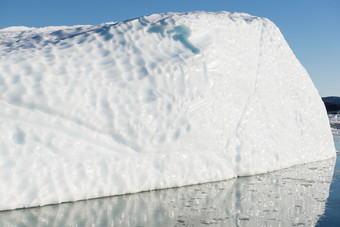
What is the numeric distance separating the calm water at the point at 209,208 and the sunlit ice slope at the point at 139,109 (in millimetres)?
233

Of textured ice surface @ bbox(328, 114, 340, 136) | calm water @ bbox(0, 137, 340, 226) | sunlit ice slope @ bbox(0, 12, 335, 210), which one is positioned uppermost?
textured ice surface @ bbox(328, 114, 340, 136)

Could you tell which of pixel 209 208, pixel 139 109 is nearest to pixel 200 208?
pixel 209 208

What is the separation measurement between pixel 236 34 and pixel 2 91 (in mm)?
3302

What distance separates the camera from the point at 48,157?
135 inches

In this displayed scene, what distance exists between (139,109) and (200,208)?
1.37 meters

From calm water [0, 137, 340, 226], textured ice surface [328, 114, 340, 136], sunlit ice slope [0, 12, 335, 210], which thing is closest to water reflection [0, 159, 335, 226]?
calm water [0, 137, 340, 226]

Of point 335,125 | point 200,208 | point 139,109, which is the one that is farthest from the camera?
point 335,125

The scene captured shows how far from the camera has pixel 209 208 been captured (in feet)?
10.4

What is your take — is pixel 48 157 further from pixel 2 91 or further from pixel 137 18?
pixel 137 18

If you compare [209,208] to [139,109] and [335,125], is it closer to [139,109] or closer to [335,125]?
[139,109]

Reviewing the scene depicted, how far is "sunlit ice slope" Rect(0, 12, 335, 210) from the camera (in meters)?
3.45

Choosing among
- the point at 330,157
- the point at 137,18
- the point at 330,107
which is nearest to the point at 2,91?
the point at 137,18

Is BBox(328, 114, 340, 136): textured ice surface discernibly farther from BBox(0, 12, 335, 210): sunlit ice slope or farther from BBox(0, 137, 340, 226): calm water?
BBox(0, 137, 340, 226): calm water

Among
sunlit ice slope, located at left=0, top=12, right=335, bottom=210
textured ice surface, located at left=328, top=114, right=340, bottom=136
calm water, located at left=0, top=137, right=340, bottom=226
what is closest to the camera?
calm water, located at left=0, top=137, right=340, bottom=226
